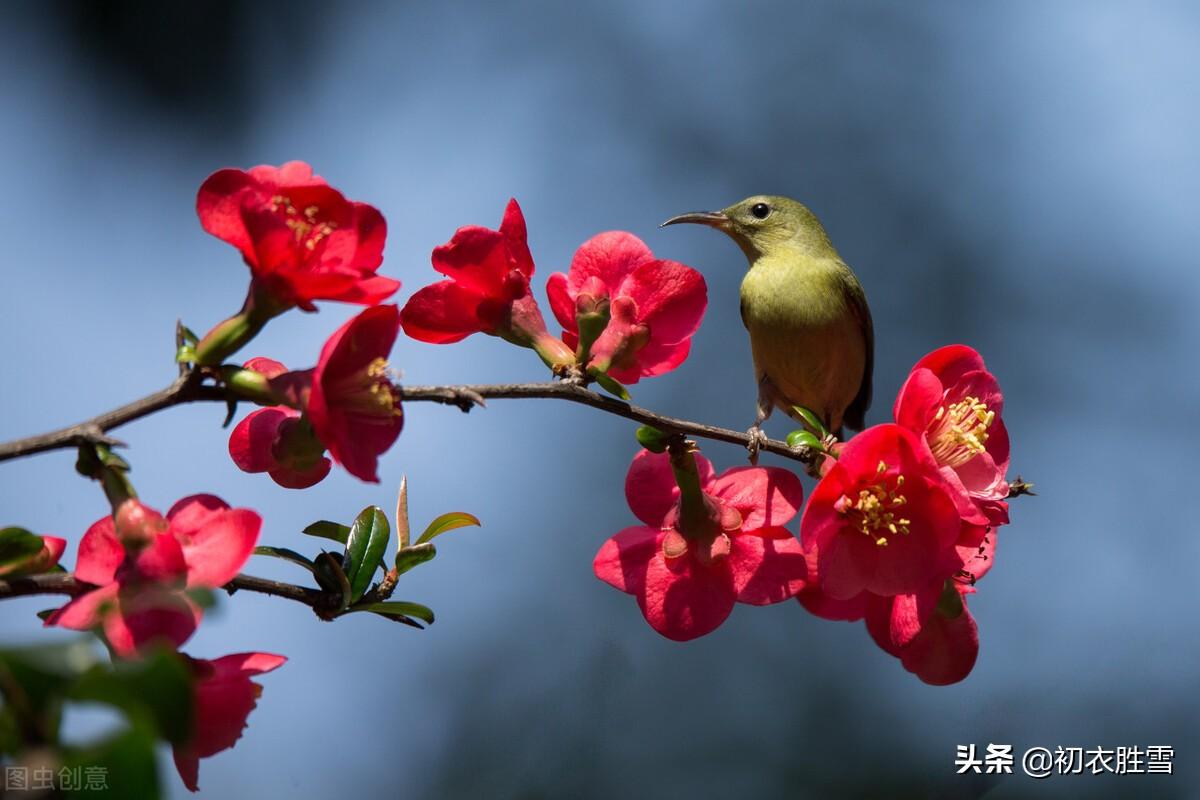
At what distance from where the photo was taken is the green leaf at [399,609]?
4.94ft

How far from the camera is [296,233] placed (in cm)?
124

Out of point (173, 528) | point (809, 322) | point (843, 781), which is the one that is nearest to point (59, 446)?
point (173, 528)

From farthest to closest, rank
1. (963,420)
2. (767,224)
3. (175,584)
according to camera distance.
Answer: (767,224) < (963,420) < (175,584)

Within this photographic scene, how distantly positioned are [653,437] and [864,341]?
8.46 feet

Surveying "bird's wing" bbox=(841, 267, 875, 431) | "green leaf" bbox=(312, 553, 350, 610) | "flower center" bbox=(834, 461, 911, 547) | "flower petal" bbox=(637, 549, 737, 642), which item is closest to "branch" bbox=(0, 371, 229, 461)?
"green leaf" bbox=(312, 553, 350, 610)

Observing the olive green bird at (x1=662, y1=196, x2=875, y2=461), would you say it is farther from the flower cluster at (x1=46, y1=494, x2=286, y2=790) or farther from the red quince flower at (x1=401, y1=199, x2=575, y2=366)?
the flower cluster at (x1=46, y1=494, x2=286, y2=790)

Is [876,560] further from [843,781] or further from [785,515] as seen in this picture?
[843,781]

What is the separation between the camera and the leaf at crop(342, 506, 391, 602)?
152 cm

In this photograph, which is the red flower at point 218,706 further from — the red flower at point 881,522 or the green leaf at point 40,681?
the red flower at point 881,522

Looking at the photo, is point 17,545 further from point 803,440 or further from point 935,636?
point 935,636

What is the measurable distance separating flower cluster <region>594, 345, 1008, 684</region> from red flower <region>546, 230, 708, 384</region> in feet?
0.56

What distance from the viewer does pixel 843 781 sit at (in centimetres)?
630

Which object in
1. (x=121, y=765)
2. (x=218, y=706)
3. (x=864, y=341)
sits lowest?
(x=121, y=765)

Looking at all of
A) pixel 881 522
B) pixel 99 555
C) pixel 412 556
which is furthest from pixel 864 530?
pixel 99 555
